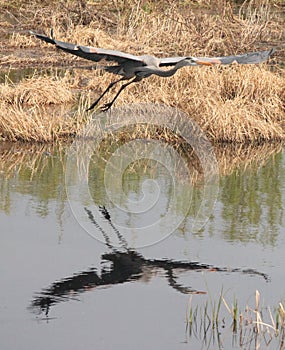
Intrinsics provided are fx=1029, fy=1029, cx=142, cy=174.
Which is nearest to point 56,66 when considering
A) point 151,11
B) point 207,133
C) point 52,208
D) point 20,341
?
point 151,11

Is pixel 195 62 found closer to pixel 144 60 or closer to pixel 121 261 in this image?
pixel 144 60

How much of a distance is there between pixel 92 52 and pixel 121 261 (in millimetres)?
1880

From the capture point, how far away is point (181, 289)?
8164 millimetres

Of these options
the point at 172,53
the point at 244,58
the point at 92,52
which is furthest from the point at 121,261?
the point at 172,53

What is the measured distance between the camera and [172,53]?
18484 millimetres

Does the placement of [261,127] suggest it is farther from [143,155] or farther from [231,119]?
[143,155]

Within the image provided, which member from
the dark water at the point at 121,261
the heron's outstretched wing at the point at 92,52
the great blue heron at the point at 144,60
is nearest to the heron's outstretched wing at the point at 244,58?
the great blue heron at the point at 144,60

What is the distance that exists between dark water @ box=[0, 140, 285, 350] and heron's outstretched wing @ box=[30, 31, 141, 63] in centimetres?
159

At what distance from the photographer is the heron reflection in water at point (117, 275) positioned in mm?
7891

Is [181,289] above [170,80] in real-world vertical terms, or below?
below

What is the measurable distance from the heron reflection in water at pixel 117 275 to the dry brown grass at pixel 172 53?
13.4 ft

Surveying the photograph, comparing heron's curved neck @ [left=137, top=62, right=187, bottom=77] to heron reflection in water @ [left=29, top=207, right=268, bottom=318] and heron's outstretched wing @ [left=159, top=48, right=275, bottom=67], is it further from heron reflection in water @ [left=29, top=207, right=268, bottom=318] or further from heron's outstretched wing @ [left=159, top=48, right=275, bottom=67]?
heron reflection in water @ [left=29, top=207, right=268, bottom=318]

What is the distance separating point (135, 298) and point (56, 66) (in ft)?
35.9

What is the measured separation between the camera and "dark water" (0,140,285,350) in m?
7.29
